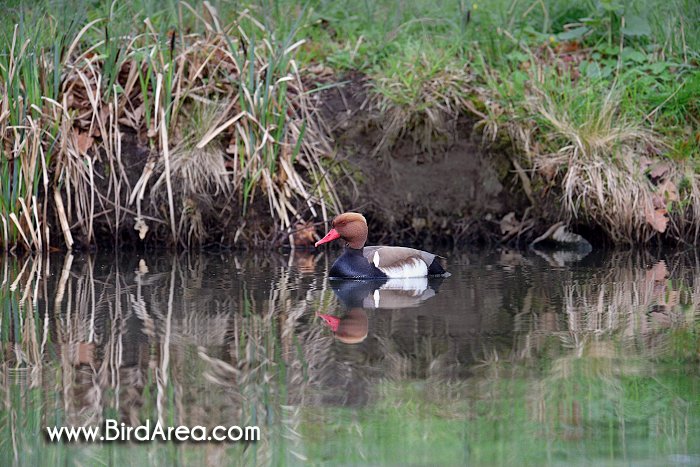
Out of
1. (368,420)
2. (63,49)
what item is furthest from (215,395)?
(63,49)

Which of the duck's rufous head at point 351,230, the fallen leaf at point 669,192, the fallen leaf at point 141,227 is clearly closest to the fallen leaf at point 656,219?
the fallen leaf at point 669,192

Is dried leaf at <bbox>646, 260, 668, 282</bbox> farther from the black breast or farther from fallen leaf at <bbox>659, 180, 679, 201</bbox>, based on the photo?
the black breast

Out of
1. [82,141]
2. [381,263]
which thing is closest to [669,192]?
[381,263]

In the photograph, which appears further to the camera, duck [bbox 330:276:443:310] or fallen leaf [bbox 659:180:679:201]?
fallen leaf [bbox 659:180:679:201]

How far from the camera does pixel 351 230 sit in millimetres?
7082

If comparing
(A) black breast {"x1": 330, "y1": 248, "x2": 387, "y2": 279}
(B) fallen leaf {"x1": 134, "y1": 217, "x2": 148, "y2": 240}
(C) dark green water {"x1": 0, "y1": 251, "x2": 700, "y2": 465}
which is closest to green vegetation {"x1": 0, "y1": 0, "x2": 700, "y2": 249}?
(B) fallen leaf {"x1": 134, "y1": 217, "x2": 148, "y2": 240}

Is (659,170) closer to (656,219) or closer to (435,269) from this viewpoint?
(656,219)

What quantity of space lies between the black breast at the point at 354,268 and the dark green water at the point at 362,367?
0.42 feet

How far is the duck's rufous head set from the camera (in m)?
7.09

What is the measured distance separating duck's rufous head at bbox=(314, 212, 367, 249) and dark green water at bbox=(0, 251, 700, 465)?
36 centimetres

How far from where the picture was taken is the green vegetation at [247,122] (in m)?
8.42

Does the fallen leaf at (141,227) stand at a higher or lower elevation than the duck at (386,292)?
lower

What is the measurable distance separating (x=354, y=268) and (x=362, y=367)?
8.64ft

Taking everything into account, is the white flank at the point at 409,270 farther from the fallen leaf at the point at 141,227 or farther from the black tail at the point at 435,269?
the fallen leaf at the point at 141,227
